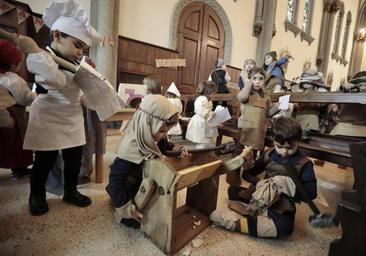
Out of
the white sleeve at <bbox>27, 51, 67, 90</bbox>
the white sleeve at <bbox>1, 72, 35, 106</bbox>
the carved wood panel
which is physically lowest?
the white sleeve at <bbox>1, 72, 35, 106</bbox>

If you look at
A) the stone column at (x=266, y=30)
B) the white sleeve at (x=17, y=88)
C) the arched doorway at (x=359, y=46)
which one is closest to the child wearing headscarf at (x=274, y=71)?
the white sleeve at (x=17, y=88)

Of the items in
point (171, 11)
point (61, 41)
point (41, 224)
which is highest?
point (171, 11)

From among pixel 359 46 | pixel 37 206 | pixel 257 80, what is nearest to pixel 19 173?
pixel 37 206

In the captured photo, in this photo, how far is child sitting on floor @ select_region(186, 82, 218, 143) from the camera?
269 cm

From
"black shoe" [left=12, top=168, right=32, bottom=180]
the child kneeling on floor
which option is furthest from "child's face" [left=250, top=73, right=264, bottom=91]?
"black shoe" [left=12, top=168, right=32, bottom=180]

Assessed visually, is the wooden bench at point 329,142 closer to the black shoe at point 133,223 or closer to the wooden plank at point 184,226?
the wooden plank at point 184,226

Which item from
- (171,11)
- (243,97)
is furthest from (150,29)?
(243,97)

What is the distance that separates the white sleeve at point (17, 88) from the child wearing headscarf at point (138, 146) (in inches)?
33.1

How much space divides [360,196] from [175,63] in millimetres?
4856

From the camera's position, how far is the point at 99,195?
1.56 m

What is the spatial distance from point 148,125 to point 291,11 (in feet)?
29.4

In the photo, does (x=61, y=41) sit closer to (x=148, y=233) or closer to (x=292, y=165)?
(x=148, y=233)

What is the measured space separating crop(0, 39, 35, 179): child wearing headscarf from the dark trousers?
0.35m

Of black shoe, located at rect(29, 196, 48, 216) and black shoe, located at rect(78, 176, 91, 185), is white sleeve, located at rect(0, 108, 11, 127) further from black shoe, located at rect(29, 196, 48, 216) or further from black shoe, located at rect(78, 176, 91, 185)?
black shoe, located at rect(78, 176, 91, 185)
